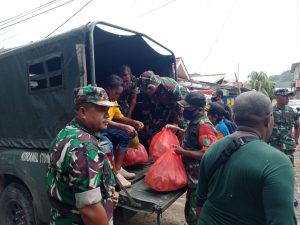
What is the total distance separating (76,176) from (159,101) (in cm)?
250

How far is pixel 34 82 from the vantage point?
332 cm

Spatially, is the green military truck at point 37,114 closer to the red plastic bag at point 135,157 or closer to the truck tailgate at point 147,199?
the truck tailgate at point 147,199

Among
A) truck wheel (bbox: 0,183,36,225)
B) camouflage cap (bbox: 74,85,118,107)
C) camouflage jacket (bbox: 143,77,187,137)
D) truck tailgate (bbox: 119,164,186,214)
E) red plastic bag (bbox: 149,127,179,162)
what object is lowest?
truck wheel (bbox: 0,183,36,225)

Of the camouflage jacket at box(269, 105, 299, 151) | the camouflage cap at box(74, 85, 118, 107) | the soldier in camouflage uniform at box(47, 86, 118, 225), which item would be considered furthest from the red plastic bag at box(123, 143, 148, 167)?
the camouflage jacket at box(269, 105, 299, 151)

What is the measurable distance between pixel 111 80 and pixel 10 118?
1.33 m

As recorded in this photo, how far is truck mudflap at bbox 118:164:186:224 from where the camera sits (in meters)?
2.63

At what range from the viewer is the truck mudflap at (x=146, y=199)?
8.63ft

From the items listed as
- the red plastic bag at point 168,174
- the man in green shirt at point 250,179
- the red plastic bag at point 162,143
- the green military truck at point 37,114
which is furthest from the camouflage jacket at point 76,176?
the red plastic bag at point 162,143

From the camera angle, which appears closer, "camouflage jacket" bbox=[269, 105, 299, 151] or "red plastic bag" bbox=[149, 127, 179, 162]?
"red plastic bag" bbox=[149, 127, 179, 162]

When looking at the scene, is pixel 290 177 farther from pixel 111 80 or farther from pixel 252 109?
pixel 111 80

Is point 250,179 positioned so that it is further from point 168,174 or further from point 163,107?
point 163,107

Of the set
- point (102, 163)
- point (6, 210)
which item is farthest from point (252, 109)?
point (6, 210)

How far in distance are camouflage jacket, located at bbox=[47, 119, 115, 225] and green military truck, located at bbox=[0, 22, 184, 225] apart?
2.98 ft

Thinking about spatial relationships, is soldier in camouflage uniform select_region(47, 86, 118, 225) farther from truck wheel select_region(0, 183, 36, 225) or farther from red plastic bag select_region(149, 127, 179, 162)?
truck wheel select_region(0, 183, 36, 225)
